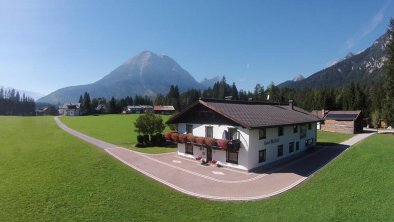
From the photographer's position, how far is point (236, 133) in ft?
97.6

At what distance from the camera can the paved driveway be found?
22166 millimetres

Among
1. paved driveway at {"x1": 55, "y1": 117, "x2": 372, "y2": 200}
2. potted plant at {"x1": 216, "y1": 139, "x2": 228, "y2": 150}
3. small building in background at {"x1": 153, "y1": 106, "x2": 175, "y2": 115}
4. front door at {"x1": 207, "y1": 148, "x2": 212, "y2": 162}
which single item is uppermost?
small building in background at {"x1": 153, "y1": 106, "x2": 175, "y2": 115}

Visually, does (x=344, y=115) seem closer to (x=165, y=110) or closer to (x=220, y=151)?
(x=220, y=151)

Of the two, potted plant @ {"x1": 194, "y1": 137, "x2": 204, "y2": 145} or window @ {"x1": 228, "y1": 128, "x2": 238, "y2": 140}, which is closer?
window @ {"x1": 228, "y1": 128, "x2": 238, "y2": 140}

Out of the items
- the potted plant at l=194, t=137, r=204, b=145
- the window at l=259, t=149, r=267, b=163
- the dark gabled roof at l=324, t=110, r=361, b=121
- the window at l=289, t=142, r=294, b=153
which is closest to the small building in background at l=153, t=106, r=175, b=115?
the dark gabled roof at l=324, t=110, r=361, b=121

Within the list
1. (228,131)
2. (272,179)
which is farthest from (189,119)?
(272,179)

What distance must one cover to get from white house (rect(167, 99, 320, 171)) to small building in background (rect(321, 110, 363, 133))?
116 ft

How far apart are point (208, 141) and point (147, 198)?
38.1ft

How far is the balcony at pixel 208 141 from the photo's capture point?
93.4 ft

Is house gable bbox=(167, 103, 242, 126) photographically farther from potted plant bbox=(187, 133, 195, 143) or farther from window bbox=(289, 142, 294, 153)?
window bbox=(289, 142, 294, 153)

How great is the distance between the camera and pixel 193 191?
22.3 metres

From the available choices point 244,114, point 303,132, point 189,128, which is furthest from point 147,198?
point 303,132

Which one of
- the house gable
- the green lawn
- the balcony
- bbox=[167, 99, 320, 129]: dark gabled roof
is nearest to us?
the balcony

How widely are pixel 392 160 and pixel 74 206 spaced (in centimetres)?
2835
